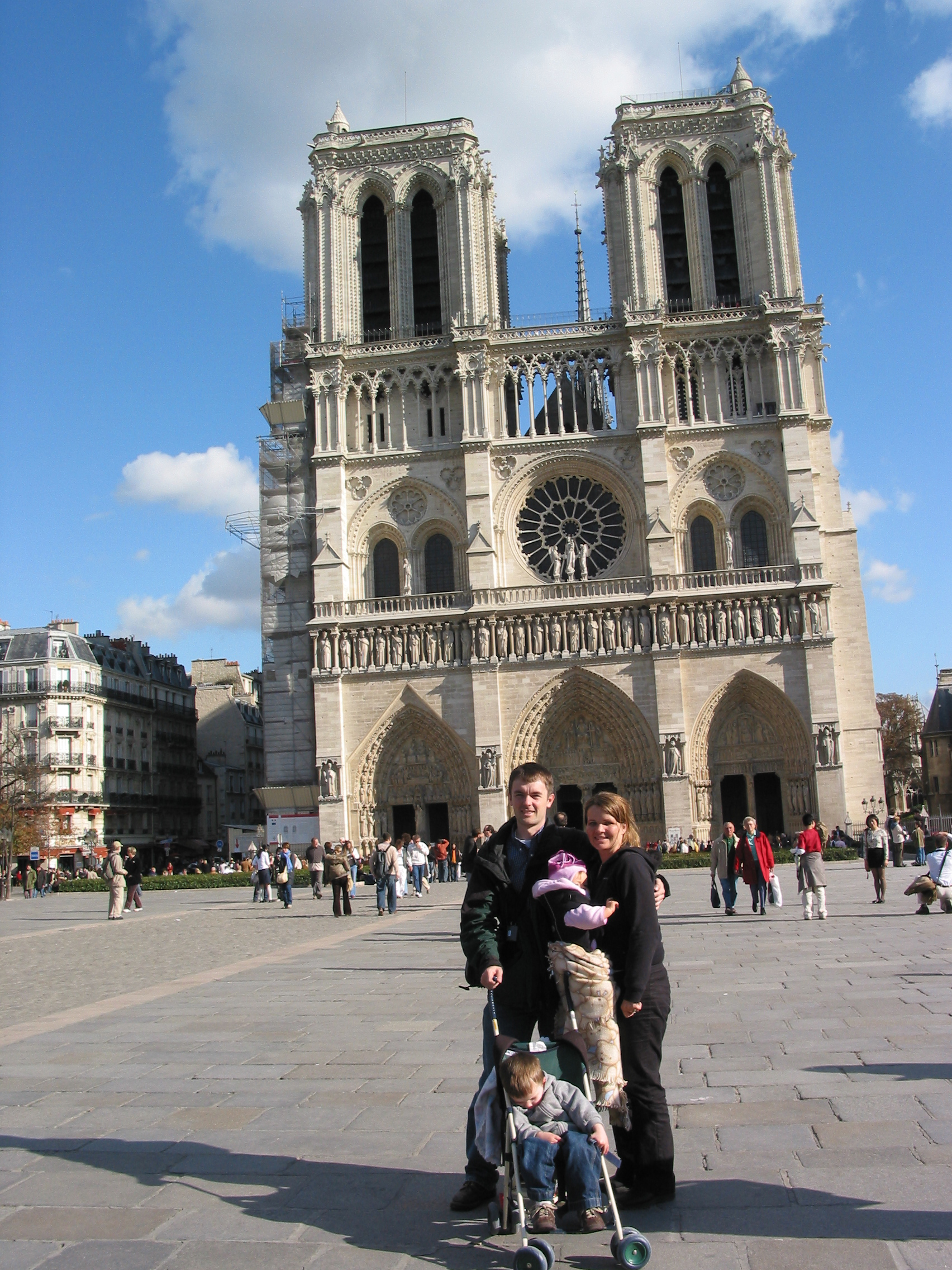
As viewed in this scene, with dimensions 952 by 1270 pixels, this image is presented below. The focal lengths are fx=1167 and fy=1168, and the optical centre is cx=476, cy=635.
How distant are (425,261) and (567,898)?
36806mm

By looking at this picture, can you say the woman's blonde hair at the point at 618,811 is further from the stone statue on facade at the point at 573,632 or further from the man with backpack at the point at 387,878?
the stone statue on facade at the point at 573,632

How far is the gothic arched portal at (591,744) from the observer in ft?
111

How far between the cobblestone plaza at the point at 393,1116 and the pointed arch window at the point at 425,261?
98.5 ft

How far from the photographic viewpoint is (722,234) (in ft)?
123

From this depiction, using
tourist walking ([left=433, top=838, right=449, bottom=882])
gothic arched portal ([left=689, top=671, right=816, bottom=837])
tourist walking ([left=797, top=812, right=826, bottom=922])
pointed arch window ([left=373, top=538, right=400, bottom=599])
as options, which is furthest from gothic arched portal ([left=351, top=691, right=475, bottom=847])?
tourist walking ([left=797, top=812, right=826, bottom=922])

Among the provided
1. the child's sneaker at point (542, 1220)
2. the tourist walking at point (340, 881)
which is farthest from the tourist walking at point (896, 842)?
the child's sneaker at point (542, 1220)

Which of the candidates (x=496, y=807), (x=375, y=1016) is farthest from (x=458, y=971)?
(x=496, y=807)

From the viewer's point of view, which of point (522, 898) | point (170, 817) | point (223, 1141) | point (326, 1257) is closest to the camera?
point (326, 1257)

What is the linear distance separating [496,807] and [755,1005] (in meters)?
25.1

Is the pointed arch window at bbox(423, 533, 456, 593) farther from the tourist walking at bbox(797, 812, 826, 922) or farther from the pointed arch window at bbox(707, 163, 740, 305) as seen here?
the tourist walking at bbox(797, 812, 826, 922)

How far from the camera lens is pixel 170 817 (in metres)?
51.3

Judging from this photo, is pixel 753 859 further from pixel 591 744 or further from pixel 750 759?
pixel 591 744

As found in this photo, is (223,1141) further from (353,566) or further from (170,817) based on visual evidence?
(170,817)

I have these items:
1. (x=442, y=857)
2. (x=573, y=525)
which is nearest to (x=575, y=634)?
(x=573, y=525)
